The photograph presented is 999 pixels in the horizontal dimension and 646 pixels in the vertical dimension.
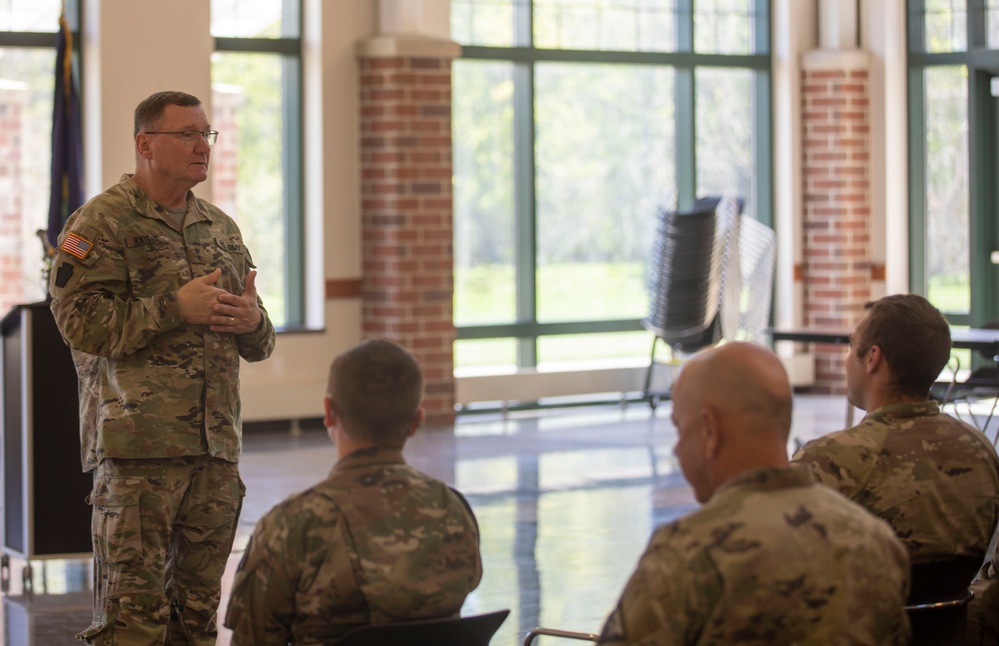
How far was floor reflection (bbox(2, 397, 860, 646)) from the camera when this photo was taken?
4.91 meters

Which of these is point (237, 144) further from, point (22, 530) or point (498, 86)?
point (22, 530)

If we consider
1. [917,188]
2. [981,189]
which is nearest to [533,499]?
[917,188]

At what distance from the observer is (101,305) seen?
3391 mm

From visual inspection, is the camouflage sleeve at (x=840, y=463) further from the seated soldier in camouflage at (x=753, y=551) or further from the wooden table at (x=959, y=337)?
the wooden table at (x=959, y=337)

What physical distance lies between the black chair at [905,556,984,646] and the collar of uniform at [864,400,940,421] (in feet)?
0.99

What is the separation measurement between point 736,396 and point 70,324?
1.94 metres

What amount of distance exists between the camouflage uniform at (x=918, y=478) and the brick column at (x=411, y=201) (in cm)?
666

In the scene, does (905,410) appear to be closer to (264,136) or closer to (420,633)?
(420,633)

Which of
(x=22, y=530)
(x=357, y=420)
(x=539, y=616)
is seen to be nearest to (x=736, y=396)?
(x=357, y=420)

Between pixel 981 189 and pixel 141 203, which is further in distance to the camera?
pixel 981 189

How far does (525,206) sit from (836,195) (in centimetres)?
257

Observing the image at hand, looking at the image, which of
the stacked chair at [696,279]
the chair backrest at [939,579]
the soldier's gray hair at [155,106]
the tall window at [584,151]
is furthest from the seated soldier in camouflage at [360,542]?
the tall window at [584,151]

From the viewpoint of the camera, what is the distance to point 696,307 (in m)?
9.86

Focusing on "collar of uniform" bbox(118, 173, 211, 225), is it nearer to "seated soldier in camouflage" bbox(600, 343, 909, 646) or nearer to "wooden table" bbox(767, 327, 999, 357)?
"seated soldier in camouflage" bbox(600, 343, 909, 646)
